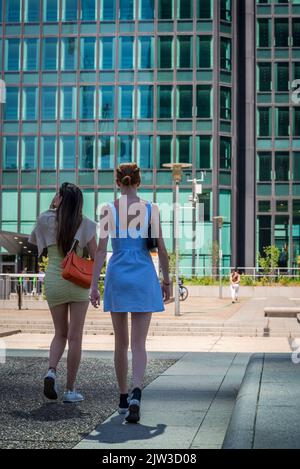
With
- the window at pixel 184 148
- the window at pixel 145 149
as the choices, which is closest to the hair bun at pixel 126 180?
the window at pixel 145 149

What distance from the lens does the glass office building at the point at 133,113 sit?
6353cm

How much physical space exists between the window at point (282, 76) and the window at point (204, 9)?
6.68 metres

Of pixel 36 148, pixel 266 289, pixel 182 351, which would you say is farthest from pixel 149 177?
pixel 182 351

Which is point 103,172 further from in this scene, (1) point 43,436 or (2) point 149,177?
(1) point 43,436

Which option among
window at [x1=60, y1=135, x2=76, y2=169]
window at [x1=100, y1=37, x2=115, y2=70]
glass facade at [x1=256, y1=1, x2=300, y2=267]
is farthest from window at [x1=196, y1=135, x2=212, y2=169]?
window at [x1=60, y1=135, x2=76, y2=169]

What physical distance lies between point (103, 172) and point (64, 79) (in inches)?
299

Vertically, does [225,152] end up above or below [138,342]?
above

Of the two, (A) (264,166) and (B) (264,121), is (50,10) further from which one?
(A) (264,166)

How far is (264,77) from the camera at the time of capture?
66562 mm

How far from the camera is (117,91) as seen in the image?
63906 mm

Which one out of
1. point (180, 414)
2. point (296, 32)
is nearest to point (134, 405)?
point (180, 414)

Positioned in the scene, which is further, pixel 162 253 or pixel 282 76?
pixel 282 76

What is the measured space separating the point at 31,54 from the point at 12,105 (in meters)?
4.04

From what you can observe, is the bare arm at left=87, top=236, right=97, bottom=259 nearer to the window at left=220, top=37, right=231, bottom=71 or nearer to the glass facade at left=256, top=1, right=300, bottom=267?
the glass facade at left=256, top=1, right=300, bottom=267
